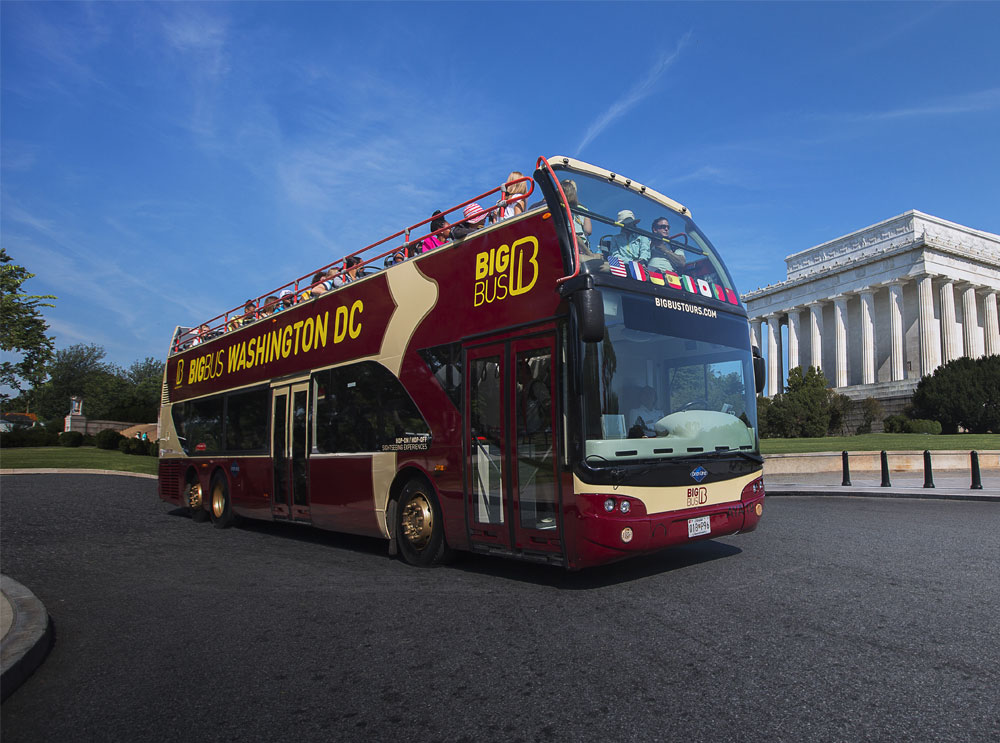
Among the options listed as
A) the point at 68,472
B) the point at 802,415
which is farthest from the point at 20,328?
the point at 802,415

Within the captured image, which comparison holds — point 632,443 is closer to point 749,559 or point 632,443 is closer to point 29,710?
point 749,559

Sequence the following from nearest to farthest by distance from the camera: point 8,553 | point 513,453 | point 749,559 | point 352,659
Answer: point 352,659, point 513,453, point 749,559, point 8,553

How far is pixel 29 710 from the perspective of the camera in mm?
4066

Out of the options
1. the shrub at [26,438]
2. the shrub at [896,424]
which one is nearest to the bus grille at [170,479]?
the shrub at [26,438]

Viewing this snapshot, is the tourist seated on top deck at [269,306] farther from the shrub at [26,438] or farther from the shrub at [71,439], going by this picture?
the shrub at [26,438]

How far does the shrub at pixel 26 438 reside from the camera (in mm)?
48594

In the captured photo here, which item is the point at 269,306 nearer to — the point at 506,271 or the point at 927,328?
the point at 506,271

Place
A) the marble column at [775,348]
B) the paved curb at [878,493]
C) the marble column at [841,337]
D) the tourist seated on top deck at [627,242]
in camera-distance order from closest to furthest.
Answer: the tourist seated on top deck at [627,242], the paved curb at [878,493], the marble column at [841,337], the marble column at [775,348]

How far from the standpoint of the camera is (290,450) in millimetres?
10789

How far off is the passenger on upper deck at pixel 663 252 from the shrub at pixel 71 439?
52594 mm

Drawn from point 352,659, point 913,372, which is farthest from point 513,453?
point 913,372

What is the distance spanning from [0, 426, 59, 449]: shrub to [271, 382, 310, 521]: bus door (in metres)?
47.8

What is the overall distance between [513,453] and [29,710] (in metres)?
4.07

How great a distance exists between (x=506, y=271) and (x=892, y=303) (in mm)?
67927
